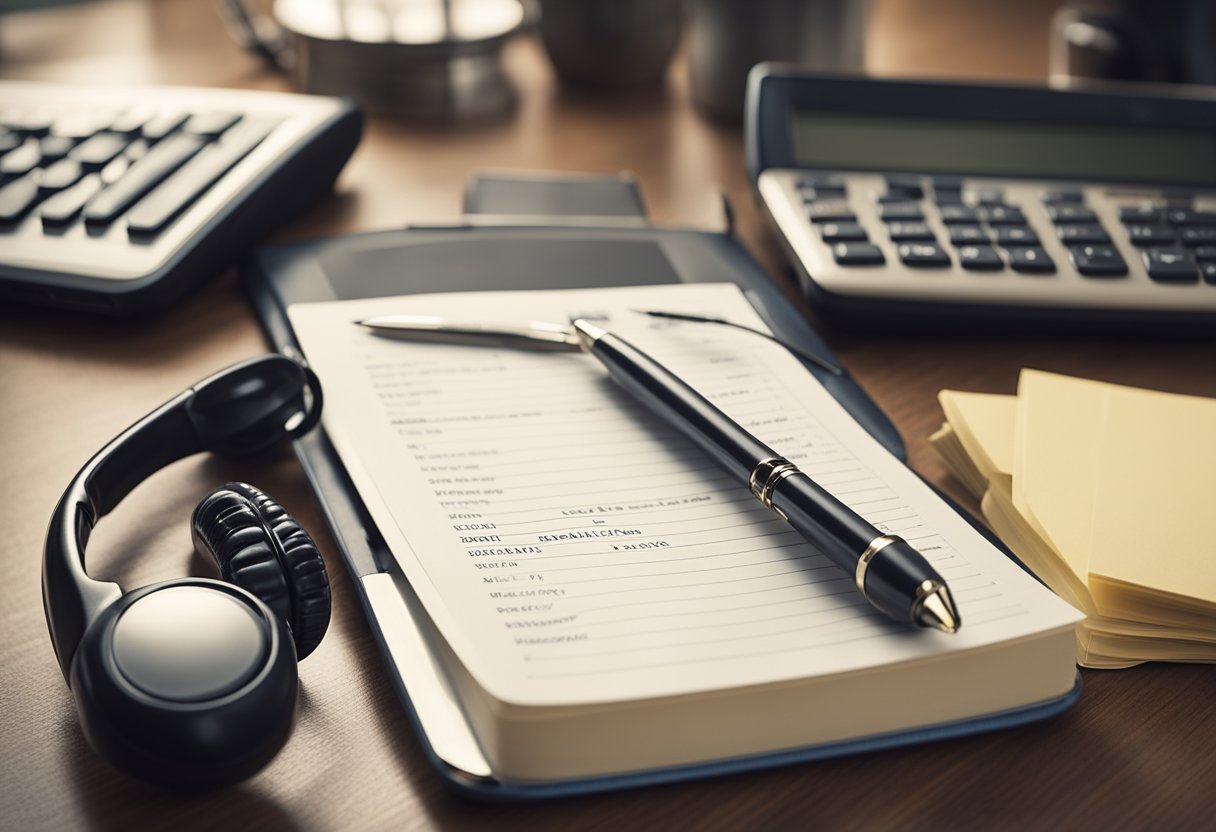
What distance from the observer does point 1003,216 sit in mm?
642

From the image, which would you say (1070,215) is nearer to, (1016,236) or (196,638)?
(1016,236)

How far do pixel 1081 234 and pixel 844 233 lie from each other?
0.41ft

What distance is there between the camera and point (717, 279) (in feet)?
2.09

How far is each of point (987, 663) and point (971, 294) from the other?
273 millimetres

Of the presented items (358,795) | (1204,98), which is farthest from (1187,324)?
(358,795)

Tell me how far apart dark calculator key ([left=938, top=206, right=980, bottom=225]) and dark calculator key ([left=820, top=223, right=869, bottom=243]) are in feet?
0.16

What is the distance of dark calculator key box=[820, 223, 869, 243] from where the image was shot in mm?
627

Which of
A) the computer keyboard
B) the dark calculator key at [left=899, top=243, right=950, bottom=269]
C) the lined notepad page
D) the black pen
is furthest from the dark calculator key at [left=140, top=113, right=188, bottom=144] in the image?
the dark calculator key at [left=899, top=243, right=950, bottom=269]

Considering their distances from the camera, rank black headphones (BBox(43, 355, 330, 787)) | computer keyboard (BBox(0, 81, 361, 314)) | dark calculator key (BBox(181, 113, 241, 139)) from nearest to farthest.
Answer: black headphones (BBox(43, 355, 330, 787)) < computer keyboard (BBox(0, 81, 361, 314)) < dark calculator key (BBox(181, 113, 241, 139))

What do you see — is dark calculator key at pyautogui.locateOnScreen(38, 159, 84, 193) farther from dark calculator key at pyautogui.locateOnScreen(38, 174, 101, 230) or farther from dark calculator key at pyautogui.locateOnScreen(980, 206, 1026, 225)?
dark calculator key at pyautogui.locateOnScreen(980, 206, 1026, 225)

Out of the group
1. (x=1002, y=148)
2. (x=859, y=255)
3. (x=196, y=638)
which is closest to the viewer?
(x=196, y=638)

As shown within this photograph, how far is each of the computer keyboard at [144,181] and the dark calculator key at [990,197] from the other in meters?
0.38

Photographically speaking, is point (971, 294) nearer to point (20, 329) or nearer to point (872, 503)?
point (872, 503)

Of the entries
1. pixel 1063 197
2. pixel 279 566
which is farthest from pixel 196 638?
pixel 1063 197
